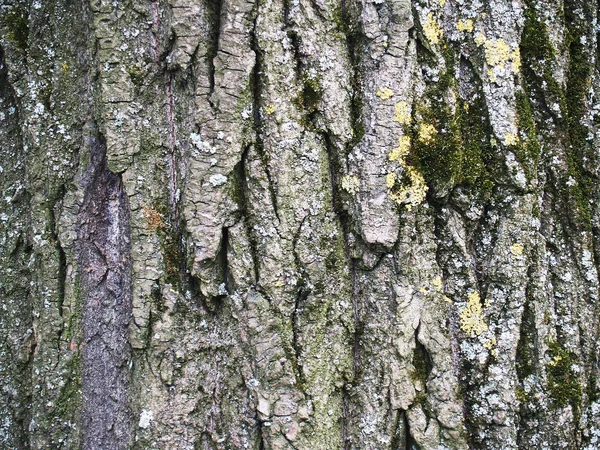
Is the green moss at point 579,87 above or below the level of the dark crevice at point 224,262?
above

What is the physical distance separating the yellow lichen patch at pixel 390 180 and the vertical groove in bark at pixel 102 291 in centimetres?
85

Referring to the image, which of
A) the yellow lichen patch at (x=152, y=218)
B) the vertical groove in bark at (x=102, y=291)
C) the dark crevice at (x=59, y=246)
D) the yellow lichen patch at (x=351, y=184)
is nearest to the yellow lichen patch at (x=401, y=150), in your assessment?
the yellow lichen patch at (x=351, y=184)

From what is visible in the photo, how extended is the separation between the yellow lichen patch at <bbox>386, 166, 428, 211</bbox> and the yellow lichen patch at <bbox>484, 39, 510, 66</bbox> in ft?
1.54

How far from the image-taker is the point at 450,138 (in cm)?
156

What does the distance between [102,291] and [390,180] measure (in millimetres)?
1016

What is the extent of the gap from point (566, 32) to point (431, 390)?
1.35 m

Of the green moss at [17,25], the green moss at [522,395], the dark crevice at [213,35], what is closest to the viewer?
the dark crevice at [213,35]

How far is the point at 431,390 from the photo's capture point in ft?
4.99

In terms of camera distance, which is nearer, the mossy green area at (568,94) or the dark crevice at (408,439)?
the dark crevice at (408,439)

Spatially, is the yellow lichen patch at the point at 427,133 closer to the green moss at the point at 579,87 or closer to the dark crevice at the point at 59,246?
the green moss at the point at 579,87

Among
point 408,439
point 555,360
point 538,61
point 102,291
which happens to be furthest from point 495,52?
point 102,291

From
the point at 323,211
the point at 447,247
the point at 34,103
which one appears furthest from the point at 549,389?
the point at 34,103

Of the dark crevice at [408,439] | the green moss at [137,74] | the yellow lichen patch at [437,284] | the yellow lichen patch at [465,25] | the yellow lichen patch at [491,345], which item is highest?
the yellow lichen patch at [465,25]

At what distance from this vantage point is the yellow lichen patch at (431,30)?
1.56m
